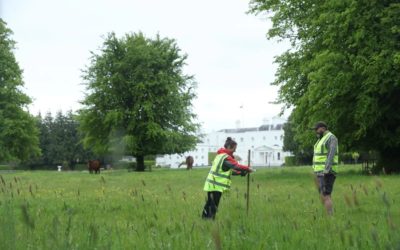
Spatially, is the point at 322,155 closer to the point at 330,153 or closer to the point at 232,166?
the point at 330,153

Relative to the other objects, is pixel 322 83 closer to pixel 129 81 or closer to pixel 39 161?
pixel 129 81

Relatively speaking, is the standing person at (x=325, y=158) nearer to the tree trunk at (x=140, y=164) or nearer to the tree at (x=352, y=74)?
the tree at (x=352, y=74)

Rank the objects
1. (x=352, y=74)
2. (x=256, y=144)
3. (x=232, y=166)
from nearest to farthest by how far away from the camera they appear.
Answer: (x=232, y=166) → (x=352, y=74) → (x=256, y=144)

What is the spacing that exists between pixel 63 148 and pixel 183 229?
86867 mm

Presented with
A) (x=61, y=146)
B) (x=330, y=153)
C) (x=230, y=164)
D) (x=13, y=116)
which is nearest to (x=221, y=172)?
(x=230, y=164)

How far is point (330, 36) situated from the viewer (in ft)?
90.3

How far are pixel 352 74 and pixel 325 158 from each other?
16.5 metres

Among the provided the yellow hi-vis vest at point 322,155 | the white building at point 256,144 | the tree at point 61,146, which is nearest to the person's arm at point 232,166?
the yellow hi-vis vest at point 322,155

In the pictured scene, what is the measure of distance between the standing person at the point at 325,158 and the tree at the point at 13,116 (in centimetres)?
4463

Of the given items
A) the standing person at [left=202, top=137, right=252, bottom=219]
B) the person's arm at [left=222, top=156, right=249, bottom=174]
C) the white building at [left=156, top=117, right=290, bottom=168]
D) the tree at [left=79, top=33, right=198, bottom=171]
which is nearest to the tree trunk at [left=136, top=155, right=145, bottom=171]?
the tree at [left=79, top=33, right=198, bottom=171]

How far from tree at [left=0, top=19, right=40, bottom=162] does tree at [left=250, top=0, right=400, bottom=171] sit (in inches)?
1247

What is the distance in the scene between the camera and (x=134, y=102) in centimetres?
5603

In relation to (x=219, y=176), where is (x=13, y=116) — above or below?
above

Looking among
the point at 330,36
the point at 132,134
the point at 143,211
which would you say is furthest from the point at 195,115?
the point at 143,211
